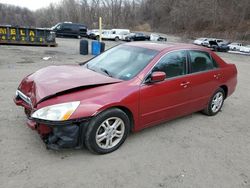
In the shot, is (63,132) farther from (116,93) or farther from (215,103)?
(215,103)

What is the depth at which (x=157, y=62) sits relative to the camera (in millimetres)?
3691

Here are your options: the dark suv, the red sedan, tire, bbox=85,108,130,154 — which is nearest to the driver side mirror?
the red sedan

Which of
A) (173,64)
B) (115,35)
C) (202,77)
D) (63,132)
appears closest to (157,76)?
(173,64)

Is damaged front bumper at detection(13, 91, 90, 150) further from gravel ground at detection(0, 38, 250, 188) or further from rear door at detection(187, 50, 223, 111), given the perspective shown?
rear door at detection(187, 50, 223, 111)

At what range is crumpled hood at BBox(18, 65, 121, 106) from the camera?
3076mm

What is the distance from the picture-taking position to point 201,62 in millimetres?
4516

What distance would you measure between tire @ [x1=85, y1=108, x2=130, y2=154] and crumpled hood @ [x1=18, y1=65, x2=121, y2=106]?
0.48 meters

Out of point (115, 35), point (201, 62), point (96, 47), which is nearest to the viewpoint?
point (201, 62)

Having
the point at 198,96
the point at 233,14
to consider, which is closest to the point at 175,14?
the point at 233,14

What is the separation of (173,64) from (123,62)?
2.83ft

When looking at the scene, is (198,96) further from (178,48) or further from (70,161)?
(70,161)

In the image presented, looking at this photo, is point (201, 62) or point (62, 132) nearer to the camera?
point (62, 132)

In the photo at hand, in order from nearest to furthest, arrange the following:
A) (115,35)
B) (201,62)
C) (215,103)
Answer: (201,62), (215,103), (115,35)

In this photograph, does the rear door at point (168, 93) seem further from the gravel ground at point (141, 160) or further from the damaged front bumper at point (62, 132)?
the damaged front bumper at point (62, 132)
